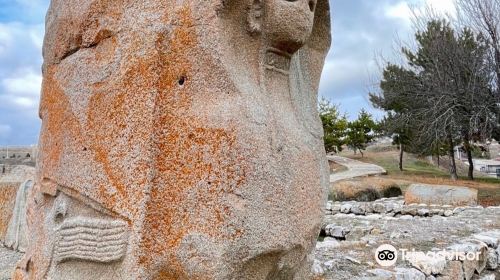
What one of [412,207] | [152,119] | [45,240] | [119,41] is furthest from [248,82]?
[412,207]

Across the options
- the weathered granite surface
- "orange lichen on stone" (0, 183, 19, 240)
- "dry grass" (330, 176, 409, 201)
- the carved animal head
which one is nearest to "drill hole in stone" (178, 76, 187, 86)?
the carved animal head

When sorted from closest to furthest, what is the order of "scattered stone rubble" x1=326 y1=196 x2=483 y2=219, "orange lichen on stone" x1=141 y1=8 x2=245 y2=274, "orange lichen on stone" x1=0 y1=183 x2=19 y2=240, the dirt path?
1. "orange lichen on stone" x1=141 y1=8 x2=245 y2=274
2. "orange lichen on stone" x1=0 y1=183 x2=19 y2=240
3. "scattered stone rubble" x1=326 y1=196 x2=483 y2=219
4. the dirt path

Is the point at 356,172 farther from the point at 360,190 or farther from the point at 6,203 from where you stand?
the point at 6,203

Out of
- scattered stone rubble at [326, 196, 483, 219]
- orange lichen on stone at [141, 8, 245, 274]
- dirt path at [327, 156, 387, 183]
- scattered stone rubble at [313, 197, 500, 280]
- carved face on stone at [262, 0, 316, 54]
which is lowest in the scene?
scattered stone rubble at [326, 196, 483, 219]

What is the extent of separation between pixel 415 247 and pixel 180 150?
3.02 m

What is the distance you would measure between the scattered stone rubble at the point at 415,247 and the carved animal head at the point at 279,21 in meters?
1.68

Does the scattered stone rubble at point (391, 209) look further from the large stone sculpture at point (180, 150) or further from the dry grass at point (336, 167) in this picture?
the dry grass at point (336, 167)

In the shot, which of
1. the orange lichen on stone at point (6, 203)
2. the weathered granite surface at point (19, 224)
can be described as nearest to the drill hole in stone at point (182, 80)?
the weathered granite surface at point (19, 224)

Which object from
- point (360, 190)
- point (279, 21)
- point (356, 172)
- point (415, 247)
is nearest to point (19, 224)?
point (415, 247)

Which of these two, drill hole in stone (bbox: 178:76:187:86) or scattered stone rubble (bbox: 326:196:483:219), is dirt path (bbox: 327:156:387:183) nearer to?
scattered stone rubble (bbox: 326:196:483:219)

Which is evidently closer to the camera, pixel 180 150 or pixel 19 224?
pixel 180 150

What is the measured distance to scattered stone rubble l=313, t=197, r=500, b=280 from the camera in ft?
11.0

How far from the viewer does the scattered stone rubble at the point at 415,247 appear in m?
3.34

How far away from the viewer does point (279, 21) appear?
2.04m
